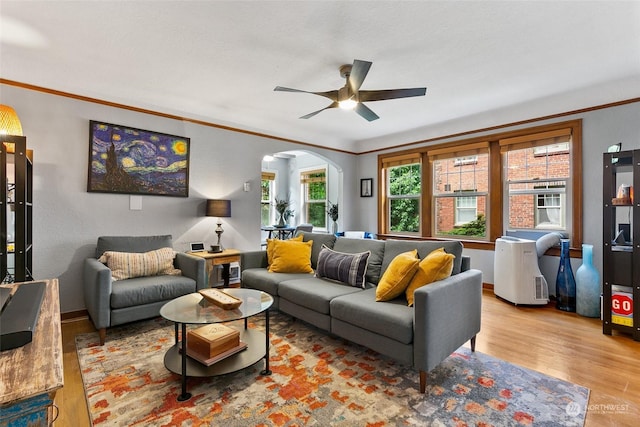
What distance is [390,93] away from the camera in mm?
2760

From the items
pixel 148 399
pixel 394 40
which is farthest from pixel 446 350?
pixel 394 40

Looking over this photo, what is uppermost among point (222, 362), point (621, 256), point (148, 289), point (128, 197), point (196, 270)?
point (128, 197)

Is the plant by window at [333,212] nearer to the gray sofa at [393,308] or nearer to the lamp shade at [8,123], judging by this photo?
the gray sofa at [393,308]

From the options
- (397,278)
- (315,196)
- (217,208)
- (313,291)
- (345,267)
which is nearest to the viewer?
(397,278)

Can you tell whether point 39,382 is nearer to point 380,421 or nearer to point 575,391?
point 380,421

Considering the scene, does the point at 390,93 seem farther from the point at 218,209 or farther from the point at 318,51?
the point at 218,209

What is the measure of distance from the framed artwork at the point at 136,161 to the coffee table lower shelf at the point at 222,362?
2.21 m

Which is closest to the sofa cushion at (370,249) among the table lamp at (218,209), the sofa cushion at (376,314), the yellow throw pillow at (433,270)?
the sofa cushion at (376,314)

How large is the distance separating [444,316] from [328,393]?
0.90 m

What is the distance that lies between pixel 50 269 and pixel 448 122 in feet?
17.8

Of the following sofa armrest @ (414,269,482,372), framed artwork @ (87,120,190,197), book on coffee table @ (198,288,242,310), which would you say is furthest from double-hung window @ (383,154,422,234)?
book on coffee table @ (198,288,242,310)

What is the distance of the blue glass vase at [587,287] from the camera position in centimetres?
329

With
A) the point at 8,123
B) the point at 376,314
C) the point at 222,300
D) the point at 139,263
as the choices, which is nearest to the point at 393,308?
the point at 376,314

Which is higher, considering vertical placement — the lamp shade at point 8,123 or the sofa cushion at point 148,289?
the lamp shade at point 8,123
